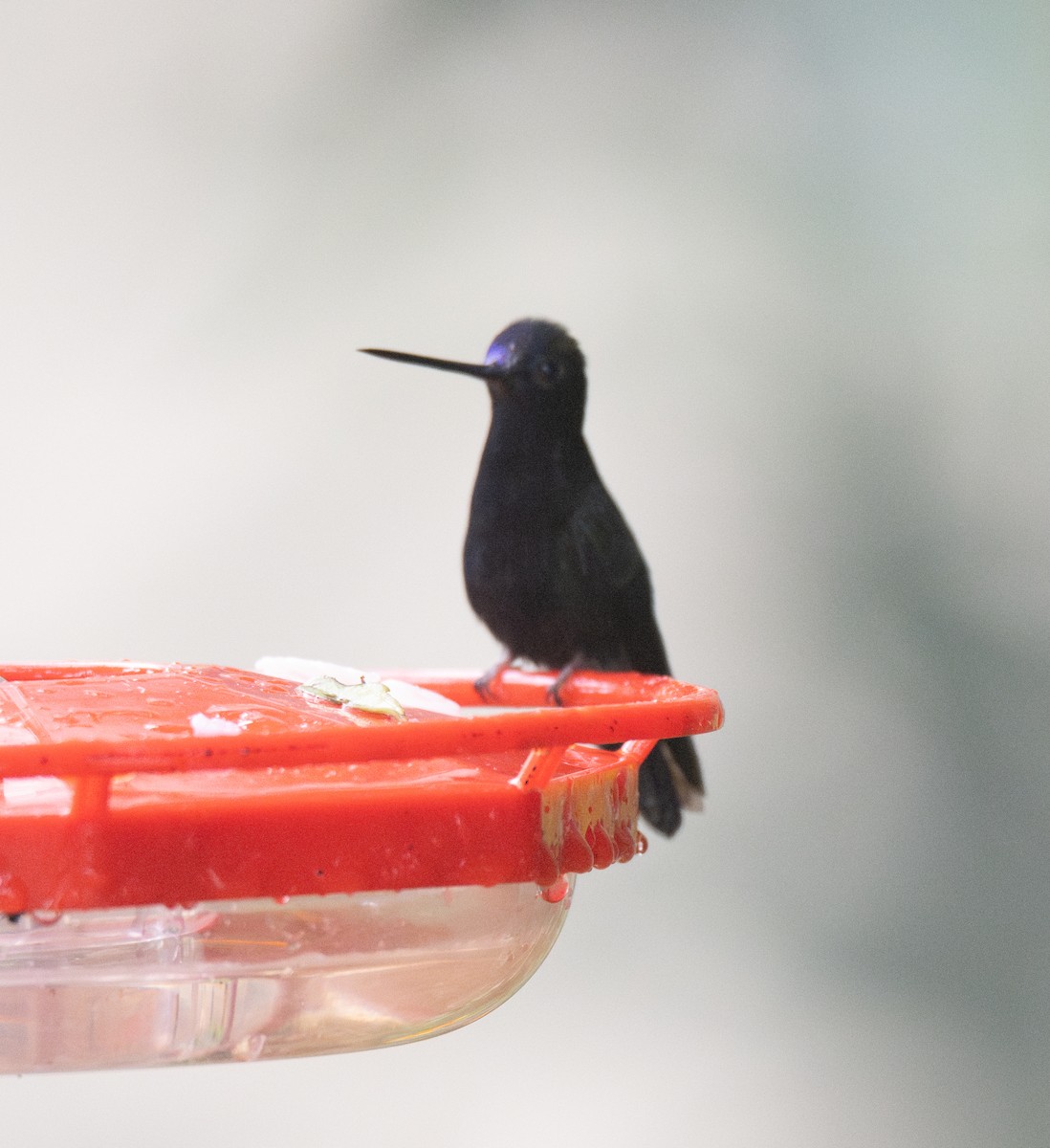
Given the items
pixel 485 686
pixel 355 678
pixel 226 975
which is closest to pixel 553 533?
pixel 485 686

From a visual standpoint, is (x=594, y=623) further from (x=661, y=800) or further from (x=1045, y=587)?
(x=1045, y=587)

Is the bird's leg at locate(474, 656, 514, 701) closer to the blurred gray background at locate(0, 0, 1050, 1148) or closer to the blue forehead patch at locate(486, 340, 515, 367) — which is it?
the blue forehead patch at locate(486, 340, 515, 367)

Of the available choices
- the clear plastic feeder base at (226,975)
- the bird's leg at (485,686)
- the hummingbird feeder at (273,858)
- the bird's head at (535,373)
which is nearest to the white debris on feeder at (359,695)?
the hummingbird feeder at (273,858)

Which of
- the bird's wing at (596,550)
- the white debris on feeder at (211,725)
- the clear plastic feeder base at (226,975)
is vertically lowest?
the clear plastic feeder base at (226,975)

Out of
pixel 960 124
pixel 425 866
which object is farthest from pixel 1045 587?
pixel 425 866

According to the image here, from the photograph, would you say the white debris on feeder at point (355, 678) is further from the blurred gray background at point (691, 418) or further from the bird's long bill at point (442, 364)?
the blurred gray background at point (691, 418)
